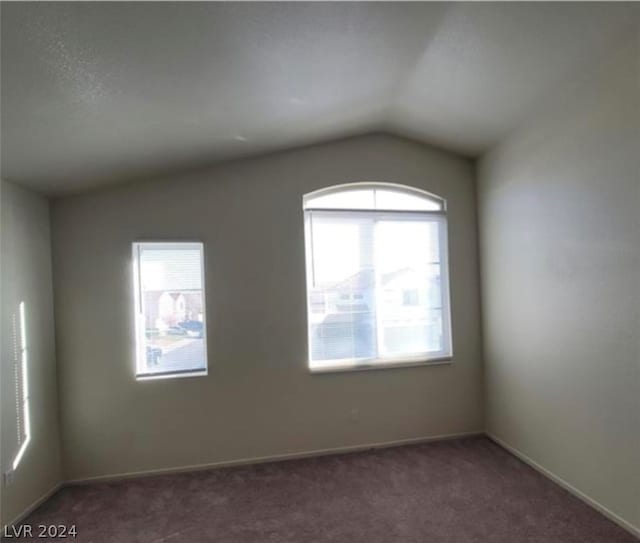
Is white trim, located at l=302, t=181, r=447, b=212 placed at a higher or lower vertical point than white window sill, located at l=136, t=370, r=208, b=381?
higher

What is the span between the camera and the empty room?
5.97 ft

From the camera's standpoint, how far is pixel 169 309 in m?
2.96

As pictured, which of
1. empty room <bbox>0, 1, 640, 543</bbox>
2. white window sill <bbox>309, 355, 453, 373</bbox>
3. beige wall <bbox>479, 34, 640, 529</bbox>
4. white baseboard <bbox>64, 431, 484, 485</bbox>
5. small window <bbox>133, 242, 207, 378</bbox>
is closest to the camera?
empty room <bbox>0, 1, 640, 543</bbox>

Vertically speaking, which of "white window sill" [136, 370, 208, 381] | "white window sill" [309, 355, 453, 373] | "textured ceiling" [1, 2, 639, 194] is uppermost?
"textured ceiling" [1, 2, 639, 194]

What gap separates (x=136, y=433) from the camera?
2871 mm

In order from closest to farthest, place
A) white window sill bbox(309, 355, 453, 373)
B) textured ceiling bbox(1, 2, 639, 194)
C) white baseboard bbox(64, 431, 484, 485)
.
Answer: textured ceiling bbox(1, 2, 639, 194) < white baseboard bbox(64, 431, 484, 485) < white window sill bbox(309, 355, 453, 373)

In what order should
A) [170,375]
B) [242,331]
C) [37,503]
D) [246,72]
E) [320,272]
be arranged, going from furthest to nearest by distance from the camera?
[320,272] → [242,331] → [170,375] → [37,503] → [246,72]

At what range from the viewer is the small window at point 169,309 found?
2934 mm

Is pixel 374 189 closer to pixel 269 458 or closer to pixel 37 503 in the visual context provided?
pixel 269 458

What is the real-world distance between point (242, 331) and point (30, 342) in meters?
1.50

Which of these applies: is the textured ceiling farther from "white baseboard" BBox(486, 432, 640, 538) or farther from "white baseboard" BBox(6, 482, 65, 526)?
"white baseboard" BBox(486, 432, 640, 538)

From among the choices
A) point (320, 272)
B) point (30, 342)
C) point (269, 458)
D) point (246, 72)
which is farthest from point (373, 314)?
point (30, 342)

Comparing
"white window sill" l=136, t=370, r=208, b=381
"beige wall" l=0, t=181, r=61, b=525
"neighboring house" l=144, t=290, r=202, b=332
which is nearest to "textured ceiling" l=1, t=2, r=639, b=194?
"beige wall" l=0, t=181, r=61, b=525

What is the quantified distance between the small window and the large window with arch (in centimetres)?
96
